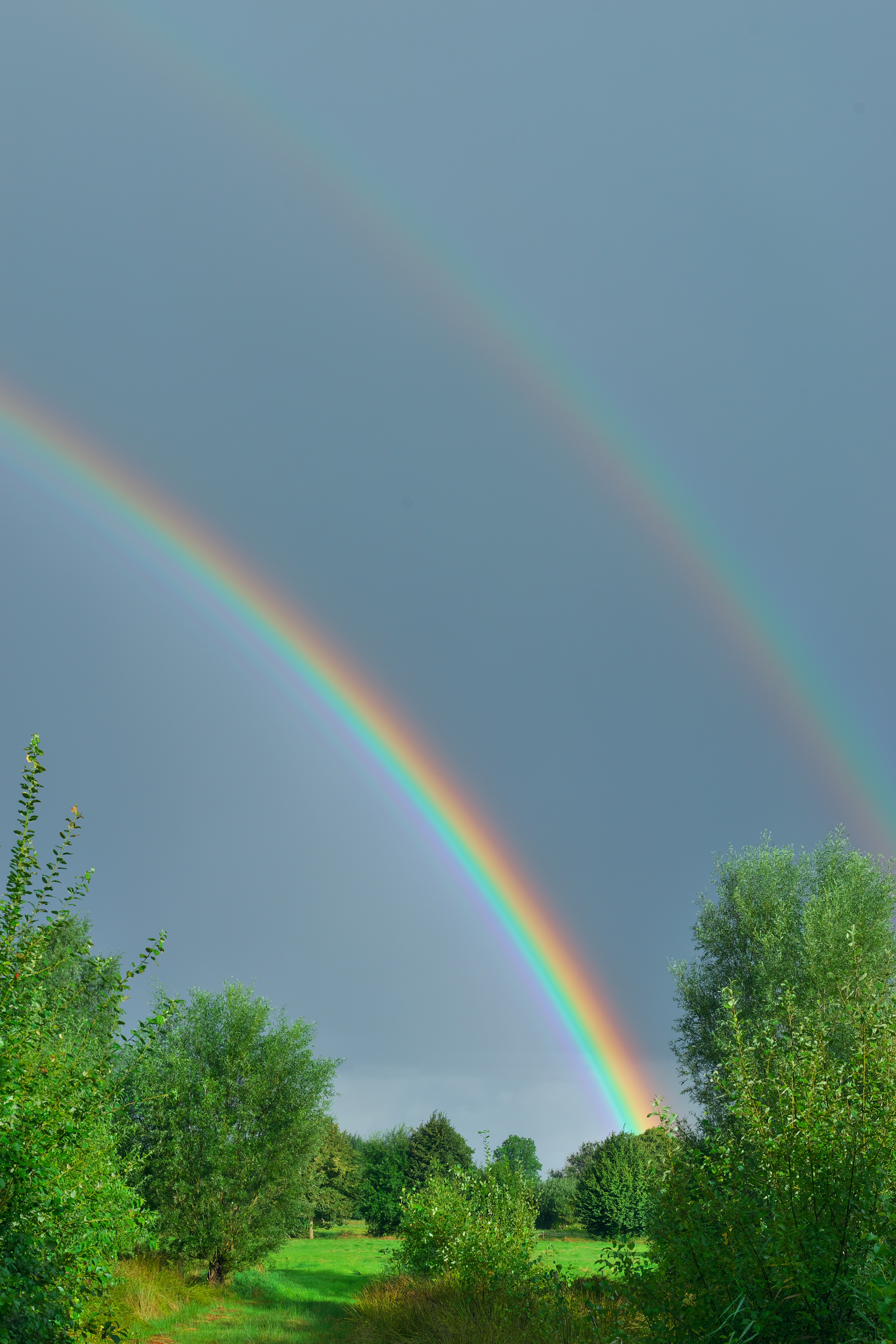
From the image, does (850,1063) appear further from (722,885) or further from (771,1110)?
(722,885)

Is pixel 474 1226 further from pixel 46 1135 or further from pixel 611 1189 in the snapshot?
pixel 611 1189

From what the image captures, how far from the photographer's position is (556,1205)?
258 ft

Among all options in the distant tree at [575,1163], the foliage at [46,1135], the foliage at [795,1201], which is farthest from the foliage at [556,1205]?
the foliage at [46,1135]

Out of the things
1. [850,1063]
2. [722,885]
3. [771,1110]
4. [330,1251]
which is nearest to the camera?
[850,1063]

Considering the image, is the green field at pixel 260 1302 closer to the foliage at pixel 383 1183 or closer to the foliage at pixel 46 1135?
the foliage at pixel 46 1135

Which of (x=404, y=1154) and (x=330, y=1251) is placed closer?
(x=330, y=1251)

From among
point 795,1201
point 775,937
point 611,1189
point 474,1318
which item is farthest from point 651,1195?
point 611,1189

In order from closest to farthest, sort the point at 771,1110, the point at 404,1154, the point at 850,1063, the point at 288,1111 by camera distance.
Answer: the point at 850,1063, the point at 771,1110, the point at 288,1111, the point at 404,1154

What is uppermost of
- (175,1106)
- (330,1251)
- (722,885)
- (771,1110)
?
(722,885)

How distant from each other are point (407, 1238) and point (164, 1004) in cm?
1810

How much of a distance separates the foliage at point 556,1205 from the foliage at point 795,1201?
72.5m

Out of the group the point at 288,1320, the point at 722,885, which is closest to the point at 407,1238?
the point at 288,1320

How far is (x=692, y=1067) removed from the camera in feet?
84.7

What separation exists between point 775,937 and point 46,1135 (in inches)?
897
